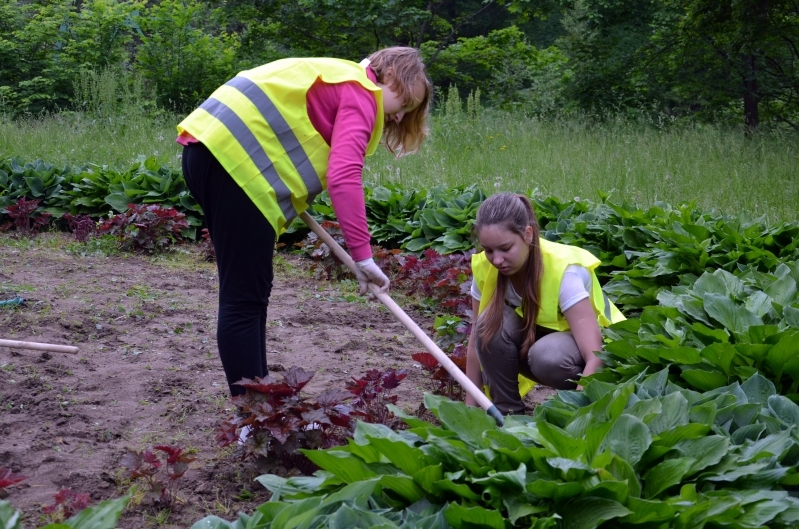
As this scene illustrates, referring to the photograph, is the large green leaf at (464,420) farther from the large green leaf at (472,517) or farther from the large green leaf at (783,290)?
the large green leaf at (783,290)

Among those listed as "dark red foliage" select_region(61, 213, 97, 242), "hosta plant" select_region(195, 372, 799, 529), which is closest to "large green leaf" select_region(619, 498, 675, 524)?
"hosta plant" select_region(195, 372, 799, 529)

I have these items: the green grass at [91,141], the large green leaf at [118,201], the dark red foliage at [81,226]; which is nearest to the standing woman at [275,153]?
the dark red foliage at [81,226]

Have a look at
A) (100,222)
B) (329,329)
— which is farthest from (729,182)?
(100,222)

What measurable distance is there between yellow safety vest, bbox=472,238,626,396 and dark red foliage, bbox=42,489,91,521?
5.53 ft

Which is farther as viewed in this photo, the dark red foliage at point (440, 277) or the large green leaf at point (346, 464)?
the dark red foliage at point (440, 277)

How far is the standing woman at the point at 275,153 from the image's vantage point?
2.88m

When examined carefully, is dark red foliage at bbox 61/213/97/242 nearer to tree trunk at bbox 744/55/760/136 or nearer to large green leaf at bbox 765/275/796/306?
large green leaf at bbox 765/275/796/306

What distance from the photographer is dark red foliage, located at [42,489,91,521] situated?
7.98 ft

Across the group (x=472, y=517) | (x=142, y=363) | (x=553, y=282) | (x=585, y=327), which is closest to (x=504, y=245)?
(x=553, y=282)

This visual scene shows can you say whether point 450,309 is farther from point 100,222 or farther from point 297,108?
point 100,222

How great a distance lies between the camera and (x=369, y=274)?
2.98 m

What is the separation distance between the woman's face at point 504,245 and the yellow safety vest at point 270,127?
23.0 inches

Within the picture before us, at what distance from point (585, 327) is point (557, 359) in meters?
0.16

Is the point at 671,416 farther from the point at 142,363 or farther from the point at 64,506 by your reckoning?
the point at 142,363
